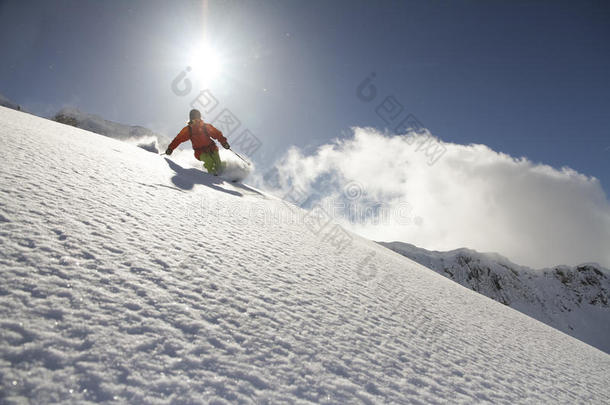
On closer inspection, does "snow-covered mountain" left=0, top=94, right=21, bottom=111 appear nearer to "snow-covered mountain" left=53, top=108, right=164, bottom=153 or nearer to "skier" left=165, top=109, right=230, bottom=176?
"snow-covered mountain" left=53, top=108, right=164, bottom=153

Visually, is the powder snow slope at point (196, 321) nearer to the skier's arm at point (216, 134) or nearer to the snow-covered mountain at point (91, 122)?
the skier's arm at point (216, 134)

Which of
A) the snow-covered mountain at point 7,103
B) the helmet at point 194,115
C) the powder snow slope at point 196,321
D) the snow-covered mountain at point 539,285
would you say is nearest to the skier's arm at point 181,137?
the helmet at point 194,115

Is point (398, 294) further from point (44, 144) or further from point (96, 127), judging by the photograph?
point (96, 127)

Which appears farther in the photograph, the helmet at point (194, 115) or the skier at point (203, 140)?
the helmet at point (194, 115)

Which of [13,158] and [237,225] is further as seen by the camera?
[237,225]

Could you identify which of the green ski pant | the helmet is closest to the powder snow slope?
the green ski pant

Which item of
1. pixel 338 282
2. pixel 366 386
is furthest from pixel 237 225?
pixel 366 386

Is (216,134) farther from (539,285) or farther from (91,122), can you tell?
(539,285)

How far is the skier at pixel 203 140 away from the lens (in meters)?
5.86

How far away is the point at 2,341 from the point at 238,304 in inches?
28.4

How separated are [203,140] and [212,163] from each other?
0.76 m

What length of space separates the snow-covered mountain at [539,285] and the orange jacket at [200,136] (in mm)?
113853

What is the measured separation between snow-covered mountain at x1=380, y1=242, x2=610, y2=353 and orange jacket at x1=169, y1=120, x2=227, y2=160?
374ft

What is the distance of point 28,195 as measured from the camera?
1.49 metres
